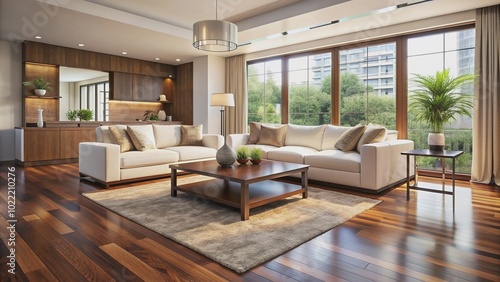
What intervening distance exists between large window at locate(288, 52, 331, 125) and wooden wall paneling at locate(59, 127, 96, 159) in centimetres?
455

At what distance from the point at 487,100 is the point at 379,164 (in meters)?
2.14

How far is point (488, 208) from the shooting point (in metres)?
3.19

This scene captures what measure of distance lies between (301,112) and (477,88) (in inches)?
123

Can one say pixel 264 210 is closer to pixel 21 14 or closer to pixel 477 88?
pixel 477 88

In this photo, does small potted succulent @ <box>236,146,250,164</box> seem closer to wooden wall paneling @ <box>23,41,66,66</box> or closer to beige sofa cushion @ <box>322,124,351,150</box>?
beige sofa cushion @ <box>322,124,351,150</box>

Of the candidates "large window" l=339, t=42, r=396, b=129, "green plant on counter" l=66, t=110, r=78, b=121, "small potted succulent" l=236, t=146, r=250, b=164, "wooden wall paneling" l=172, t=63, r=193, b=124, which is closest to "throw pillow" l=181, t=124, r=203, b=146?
"small potted succulent" l=236, t=146, r=250, b=164

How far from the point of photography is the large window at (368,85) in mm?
5441

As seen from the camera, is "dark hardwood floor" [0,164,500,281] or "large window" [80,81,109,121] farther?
"large window" [80,81,109,121]

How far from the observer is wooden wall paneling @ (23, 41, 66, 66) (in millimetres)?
6203

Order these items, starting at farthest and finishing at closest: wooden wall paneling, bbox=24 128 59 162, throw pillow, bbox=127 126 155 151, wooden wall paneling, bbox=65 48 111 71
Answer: wooden wall paneling, bbox=65 48 111 71 < wooden wall paneling, bbox=24 128 59 162 < throw pillow, bbox=127 126 155 151

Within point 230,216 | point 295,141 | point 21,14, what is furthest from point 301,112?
point 21,14

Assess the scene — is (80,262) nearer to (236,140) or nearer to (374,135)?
(374,135)

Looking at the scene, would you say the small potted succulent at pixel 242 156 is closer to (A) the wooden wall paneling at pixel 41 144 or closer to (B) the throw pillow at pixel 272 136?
(B) the throw pillow at pixel 272 136

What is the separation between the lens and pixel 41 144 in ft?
20.0
